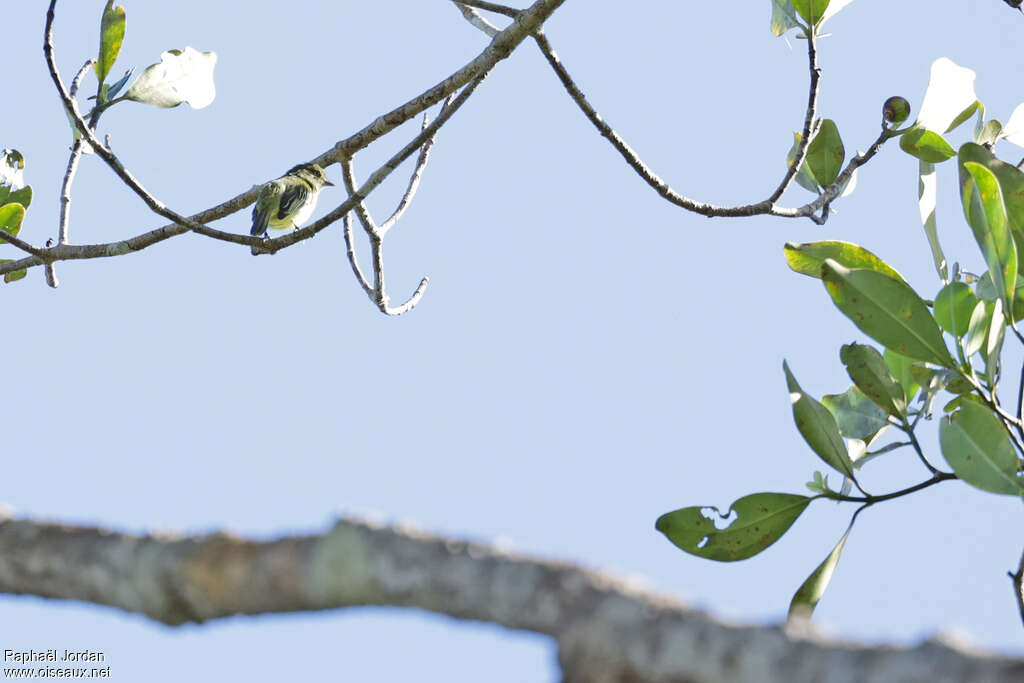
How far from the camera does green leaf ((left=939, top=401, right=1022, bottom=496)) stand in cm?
206

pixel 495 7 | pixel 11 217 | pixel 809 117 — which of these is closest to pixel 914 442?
pixel 809 117

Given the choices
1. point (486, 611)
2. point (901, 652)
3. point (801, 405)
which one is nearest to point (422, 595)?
point (486, 611)

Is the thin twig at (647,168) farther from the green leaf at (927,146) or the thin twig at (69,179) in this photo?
the thin twig at (69,179)

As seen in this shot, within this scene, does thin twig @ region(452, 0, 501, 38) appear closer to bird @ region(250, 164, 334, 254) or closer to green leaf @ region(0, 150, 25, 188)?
bird @ region(250, 164, 334, 254)

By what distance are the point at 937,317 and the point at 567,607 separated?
158 cm

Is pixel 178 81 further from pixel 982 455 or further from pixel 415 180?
pixel 982 455

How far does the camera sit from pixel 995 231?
7.11 ft

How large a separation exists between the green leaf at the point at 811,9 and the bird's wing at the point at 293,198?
97.7 inches

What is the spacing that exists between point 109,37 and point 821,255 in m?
2.03

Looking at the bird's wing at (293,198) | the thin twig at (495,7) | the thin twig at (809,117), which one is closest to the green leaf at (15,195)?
the bird's wing at (293,198)

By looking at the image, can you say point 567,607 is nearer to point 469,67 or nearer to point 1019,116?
point 469,67

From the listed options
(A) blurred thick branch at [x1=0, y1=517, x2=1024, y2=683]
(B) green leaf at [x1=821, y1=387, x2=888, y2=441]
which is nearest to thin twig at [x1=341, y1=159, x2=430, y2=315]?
(B) green leaf at [x1=821, y1=387, x2=888, y2=441]

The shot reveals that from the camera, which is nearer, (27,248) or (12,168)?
(27,248)

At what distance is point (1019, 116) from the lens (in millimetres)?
3275
